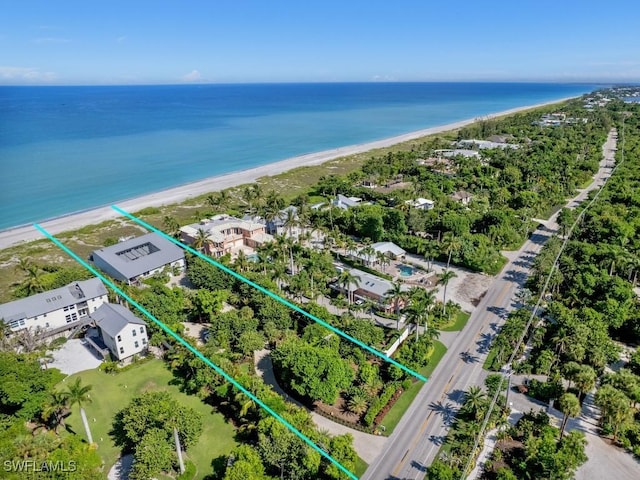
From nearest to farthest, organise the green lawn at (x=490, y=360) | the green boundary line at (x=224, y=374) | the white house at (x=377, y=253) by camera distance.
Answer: the green boundary line at (x=224, y=374) < the green lawn at (x=490, y=360) < the white house at (x=377, y=253)

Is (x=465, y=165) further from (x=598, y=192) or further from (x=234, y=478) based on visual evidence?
(x=234, y=478)

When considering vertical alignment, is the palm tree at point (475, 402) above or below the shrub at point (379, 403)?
above

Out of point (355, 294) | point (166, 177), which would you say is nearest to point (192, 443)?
point (355, 294)

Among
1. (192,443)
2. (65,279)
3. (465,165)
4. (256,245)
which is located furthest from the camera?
(465,165)

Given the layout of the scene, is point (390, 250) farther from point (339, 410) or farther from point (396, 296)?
point (339, 410)

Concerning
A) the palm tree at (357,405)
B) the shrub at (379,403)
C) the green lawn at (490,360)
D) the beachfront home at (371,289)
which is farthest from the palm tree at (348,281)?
the green lawn at (490,360)

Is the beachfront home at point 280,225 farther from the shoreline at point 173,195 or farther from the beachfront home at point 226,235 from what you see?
the shoreline at point 173,195
